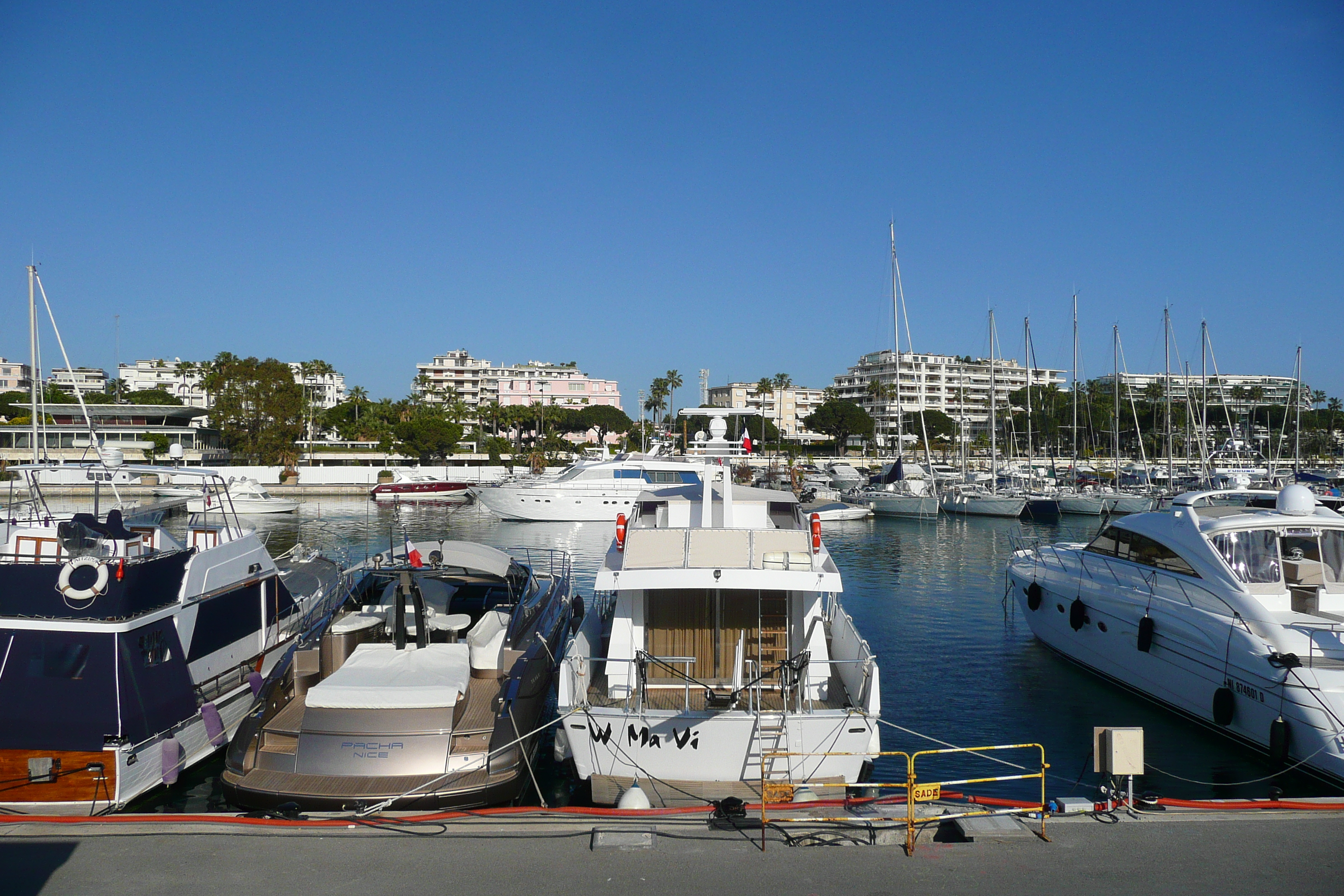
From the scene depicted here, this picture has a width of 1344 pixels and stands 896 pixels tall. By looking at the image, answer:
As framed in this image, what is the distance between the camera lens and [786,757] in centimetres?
969

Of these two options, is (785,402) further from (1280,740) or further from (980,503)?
(1280,740)

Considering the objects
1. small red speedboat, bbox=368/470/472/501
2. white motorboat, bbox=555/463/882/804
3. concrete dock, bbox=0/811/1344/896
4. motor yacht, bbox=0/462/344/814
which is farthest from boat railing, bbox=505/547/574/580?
small red speedboat, bbox=368/470/472/501

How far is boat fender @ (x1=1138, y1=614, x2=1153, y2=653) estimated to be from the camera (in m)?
14.8

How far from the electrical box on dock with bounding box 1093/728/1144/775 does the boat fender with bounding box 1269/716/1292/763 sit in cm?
499

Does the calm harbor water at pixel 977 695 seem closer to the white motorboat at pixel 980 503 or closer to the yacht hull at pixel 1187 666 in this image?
the yacht hull at pixel 1187 666

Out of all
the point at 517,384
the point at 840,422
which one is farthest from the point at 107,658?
the point at 517,384

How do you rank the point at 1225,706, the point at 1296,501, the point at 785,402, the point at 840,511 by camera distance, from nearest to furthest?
the point at 1225,706, the point at 1296,501, the point at 840,511, the point at 785,402

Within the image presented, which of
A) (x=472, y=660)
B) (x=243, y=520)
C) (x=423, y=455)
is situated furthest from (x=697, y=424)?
(x=472, y=660)

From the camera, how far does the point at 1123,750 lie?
7848 millimetres

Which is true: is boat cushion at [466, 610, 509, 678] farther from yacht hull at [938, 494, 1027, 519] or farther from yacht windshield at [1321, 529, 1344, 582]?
yacht hull at [938, 494, 1027, 519]

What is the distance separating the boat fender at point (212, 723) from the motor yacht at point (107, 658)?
18mm

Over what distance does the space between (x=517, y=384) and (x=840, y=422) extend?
51108 millimetres

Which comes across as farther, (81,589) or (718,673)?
(718,673)

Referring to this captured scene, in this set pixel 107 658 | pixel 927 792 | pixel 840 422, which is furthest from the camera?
pixel 840 422
